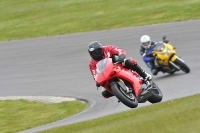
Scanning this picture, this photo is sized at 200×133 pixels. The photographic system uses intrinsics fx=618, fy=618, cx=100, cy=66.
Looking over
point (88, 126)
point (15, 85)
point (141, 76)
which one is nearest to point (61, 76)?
point (15, 85)

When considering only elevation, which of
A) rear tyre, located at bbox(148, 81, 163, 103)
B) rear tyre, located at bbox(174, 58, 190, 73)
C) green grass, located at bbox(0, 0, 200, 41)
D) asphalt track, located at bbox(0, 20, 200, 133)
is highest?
rear tyre, located at bbox(148, 81, 163, 103)

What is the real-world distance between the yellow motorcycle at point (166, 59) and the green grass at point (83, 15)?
7728mm

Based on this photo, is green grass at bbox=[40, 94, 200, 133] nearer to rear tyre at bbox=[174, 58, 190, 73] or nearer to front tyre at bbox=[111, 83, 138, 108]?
front tyre at bbox=[111, 83, 138, 108]

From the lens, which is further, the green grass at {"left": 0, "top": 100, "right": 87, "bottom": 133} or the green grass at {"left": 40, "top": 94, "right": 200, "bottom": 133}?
the green grass at {"left": 0, "top": 100, "right": 87, "bottom": 133}

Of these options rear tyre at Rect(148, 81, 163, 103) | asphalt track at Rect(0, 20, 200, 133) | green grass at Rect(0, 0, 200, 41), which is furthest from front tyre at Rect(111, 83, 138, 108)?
green grass at Rect(0, 0, 200, 41)

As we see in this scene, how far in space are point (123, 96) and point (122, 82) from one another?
0.35 metres

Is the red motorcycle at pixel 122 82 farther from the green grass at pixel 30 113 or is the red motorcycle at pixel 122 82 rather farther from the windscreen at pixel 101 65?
the green grass at pixel 30 113

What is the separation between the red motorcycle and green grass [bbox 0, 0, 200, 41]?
564 inches

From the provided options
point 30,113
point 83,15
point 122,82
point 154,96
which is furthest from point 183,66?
point 83,15

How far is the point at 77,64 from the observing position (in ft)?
69.9

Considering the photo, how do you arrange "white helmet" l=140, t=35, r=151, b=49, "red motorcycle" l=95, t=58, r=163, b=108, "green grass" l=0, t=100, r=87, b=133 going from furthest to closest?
1. "white helmet" l=140, t=35, r=151, b=49
2. "green grass" l=0, t=100, r=87, b=133
3. "red motorcycle" l=95, t=58, r=163, b=108

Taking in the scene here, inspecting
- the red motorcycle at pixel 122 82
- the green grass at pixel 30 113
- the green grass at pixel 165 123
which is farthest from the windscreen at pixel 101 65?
the green grass at pixel 30 113

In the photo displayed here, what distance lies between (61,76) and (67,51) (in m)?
4.10

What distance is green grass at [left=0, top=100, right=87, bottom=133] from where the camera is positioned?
13.5m
